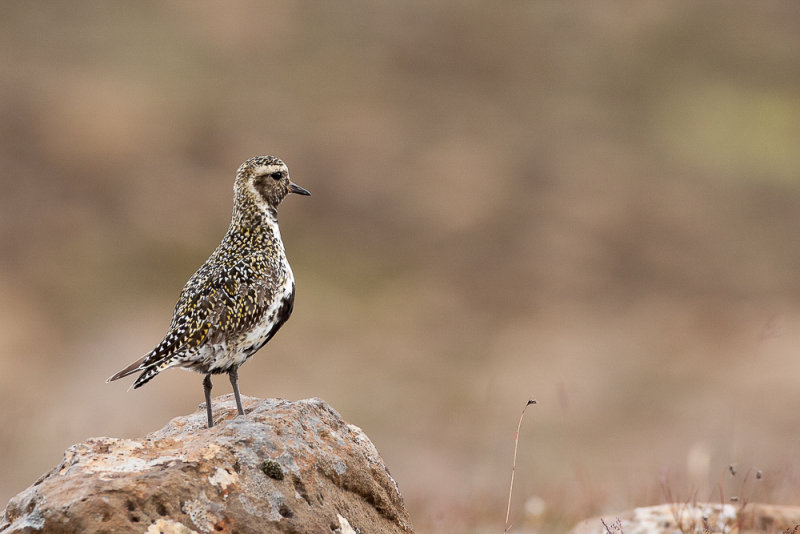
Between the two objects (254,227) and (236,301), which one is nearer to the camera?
(236,301)

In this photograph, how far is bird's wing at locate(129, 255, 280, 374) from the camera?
22.4 feet

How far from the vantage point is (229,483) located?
577 centimetres

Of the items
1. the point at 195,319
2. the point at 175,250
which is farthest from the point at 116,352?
the point at 195,319

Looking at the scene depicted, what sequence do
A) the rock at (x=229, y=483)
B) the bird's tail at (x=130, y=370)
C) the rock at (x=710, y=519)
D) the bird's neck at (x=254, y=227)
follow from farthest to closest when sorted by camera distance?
the rock at (x=710, y=519)
the bird's neck at (x=254, y=227)
the bird's tail at (x=130, y=370)
the rock at (x=229, y=483)

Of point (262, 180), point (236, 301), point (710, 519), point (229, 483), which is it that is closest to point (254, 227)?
point (262, 180)

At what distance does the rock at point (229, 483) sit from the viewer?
5383mm

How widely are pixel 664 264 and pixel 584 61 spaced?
46.3ft

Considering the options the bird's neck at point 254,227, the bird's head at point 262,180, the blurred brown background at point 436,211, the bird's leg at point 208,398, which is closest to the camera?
the bird's leg at point 208,398

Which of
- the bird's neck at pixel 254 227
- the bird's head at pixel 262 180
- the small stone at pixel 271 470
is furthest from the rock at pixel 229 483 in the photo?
the bird's head at pixel 262 180

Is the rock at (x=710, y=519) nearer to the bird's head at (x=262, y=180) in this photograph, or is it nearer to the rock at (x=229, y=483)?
the rock at (x=229, y=483)

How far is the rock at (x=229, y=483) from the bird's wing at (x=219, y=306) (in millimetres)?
562

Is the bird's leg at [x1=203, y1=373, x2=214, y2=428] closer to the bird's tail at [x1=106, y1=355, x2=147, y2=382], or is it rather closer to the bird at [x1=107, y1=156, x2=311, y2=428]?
the bird at [x1=107, y1=156, x2=311, y2=428]

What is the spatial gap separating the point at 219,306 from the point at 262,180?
118 centimetres

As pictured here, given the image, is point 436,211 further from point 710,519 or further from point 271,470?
point 271,470
